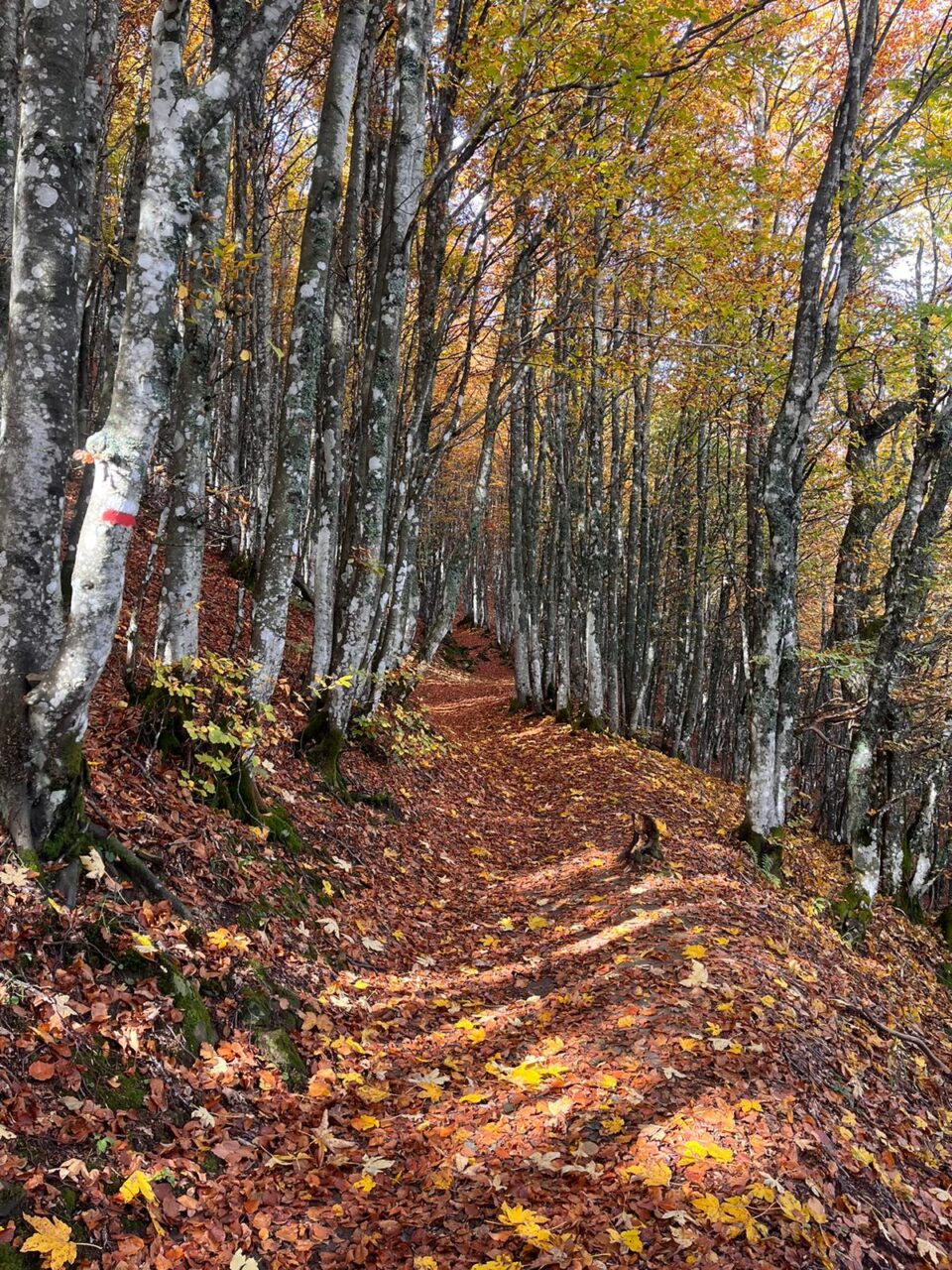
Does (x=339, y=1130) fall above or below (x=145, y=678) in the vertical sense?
below

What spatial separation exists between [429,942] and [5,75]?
731 cm

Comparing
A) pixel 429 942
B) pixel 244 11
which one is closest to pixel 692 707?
pixel 429 942

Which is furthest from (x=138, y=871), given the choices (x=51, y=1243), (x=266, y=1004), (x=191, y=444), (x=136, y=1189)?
(x=191, y=444)

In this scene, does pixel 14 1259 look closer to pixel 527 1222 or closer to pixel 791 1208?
pixel 527 1222

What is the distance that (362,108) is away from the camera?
368 inches

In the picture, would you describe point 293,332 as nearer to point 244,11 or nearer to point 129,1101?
point 244,11

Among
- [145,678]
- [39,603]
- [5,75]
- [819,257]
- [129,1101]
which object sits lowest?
[129,1101]

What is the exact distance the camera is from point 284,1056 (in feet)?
14.1

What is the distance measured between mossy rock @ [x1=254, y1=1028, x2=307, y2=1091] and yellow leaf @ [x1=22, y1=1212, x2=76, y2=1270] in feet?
5.33

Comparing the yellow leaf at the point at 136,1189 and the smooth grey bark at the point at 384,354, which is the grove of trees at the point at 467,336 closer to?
the smooth grey bark at the point at 384,354

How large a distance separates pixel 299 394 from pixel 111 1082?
5376mm

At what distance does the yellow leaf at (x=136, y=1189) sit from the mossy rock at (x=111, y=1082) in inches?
14.0

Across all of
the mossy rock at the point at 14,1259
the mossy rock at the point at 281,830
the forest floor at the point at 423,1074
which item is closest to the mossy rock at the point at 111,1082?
the forest floor at the point at 423,1074

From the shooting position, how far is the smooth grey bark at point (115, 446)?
12.2 feet
